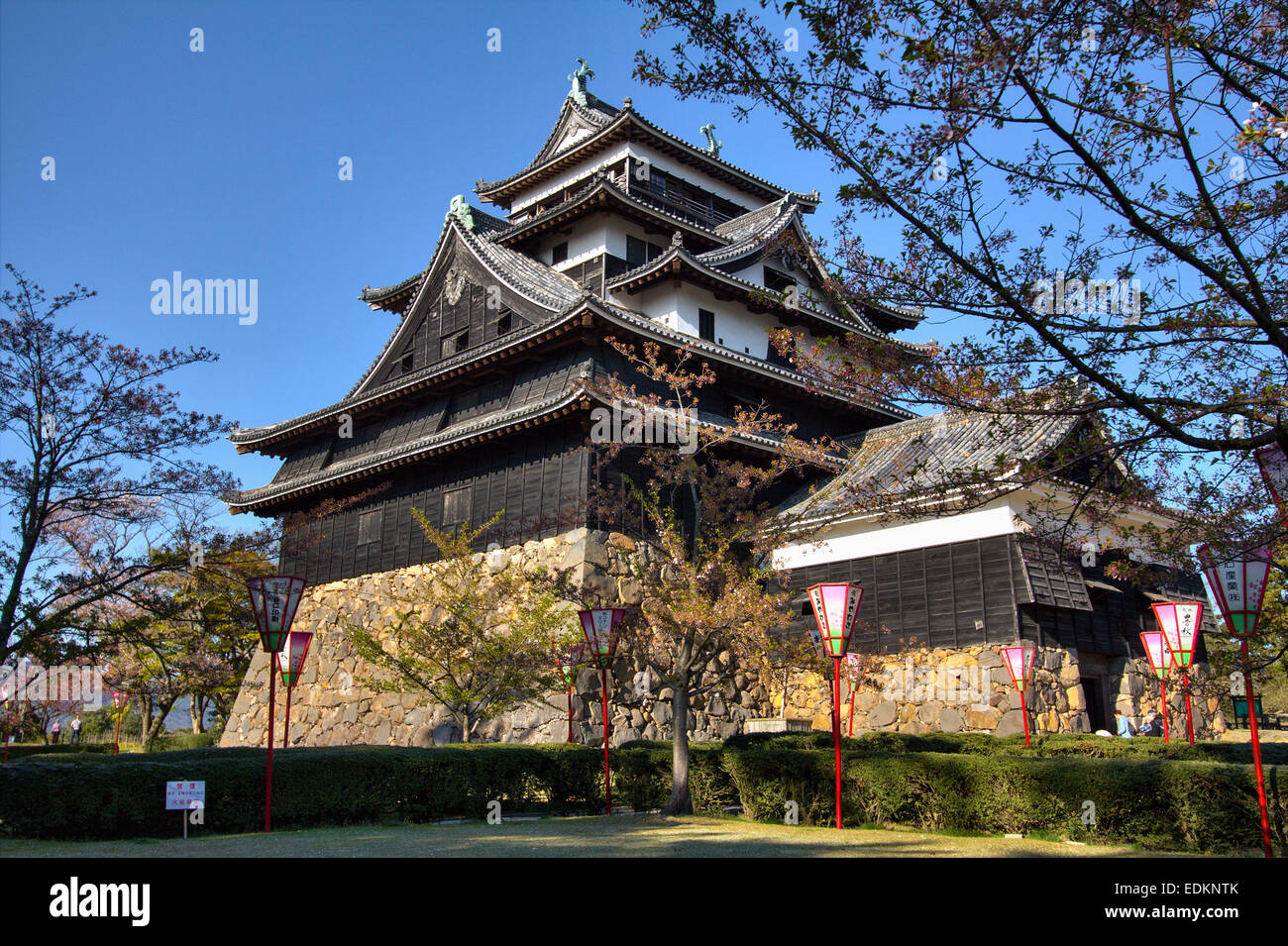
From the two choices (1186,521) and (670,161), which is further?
(670,161)

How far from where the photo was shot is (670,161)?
107 ft

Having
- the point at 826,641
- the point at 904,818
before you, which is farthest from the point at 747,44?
the point at 904,818

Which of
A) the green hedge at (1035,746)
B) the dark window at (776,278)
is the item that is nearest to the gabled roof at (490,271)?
the dark window at (776,278)

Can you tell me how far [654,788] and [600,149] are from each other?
2351cm

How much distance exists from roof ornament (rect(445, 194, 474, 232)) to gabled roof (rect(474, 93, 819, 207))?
17.1 ft

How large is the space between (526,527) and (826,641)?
10.3 meters

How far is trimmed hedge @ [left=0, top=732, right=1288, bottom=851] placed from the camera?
9750 mm

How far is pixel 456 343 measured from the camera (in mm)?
26938

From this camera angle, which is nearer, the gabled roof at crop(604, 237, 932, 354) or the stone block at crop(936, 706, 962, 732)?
the stone block at crop(936, 706, 962, 732)

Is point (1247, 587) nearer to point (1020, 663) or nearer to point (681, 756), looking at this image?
point (681, 756)

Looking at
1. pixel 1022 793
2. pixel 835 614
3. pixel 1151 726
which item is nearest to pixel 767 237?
pixel 1151 726
